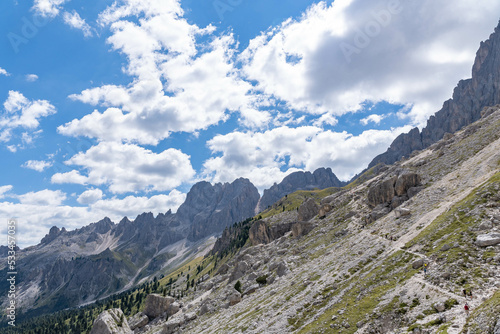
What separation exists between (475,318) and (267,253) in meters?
106

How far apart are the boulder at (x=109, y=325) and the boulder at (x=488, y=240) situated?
109697 millimetres

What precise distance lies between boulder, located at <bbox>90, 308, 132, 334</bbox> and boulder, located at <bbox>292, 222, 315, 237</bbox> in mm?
76525

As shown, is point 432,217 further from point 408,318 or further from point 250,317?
point 250,317

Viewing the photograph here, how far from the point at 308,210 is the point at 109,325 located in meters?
99.7

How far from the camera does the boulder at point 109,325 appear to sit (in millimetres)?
99938

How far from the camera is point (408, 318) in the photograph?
29.6 meters

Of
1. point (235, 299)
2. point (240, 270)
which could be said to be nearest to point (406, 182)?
point (235, 299)

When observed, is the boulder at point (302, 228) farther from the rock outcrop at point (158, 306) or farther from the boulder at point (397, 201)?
the rock outcrop at point (158, 306)

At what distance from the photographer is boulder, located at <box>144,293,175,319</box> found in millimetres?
125806

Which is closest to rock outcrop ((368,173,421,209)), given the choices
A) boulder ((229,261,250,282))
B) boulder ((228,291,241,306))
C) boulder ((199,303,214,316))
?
boulder ((228,291,241,306))

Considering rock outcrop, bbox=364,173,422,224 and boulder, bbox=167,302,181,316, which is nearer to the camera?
rock outcrop, bbox=364,173,422,224

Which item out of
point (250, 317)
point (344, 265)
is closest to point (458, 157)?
point (344, 265)

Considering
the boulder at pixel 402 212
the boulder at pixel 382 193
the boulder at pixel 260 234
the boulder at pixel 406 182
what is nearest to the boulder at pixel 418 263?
the boulder at pixel 402 212

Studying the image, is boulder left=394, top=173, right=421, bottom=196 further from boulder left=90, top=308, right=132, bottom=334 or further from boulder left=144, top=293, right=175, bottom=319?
boulder left=90, top=308, right=132, bottom=334
